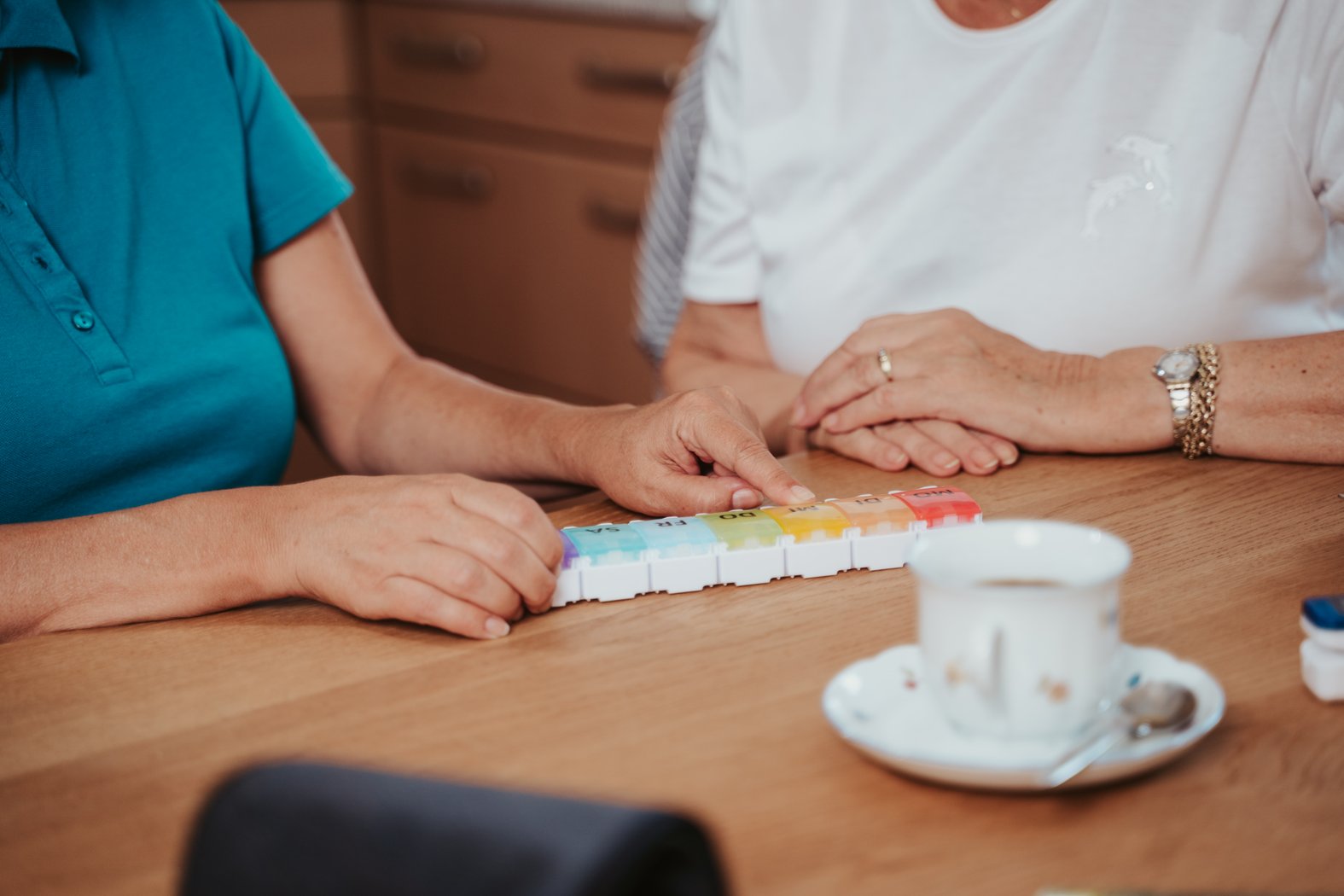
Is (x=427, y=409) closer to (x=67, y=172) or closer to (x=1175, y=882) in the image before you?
(x=67, y=172)

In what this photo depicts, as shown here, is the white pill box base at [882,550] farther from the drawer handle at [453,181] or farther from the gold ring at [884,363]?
the drawer handle at [453,181]

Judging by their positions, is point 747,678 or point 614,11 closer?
point 747,678

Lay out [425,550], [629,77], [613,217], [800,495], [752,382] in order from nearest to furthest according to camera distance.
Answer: [425,550] → [800,495] → [752,382] → [629,77] → [613,217]

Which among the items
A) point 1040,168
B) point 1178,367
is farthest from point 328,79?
point 1178,367

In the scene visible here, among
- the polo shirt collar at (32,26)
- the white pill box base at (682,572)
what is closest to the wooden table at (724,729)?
the white pill box base at (682,572)

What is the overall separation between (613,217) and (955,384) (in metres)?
1.76

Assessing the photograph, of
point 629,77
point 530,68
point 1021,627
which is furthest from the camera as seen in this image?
point 530,68

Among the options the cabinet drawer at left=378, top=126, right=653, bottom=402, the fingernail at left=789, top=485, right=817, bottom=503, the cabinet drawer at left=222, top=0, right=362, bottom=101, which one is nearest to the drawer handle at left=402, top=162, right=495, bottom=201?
the cabinet drawer at left=378, top=126, right=653, bottom=402

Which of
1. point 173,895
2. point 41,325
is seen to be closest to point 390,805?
point 173,895

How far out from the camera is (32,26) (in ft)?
3.27

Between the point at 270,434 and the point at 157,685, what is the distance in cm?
44

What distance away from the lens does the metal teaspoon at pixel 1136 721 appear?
54cm

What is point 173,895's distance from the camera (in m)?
0.52

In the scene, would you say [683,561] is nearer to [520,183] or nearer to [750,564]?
[750,564]
